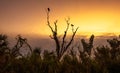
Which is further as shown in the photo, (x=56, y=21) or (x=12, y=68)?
(x=56, y=21)

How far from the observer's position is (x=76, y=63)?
45.5ft

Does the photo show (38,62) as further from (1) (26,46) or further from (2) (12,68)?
(1) (26,46)

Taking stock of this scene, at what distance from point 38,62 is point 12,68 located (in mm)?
1197

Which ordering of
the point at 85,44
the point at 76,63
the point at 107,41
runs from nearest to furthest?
the point at 76,63 → the point at 107,41 → the point at 85,44

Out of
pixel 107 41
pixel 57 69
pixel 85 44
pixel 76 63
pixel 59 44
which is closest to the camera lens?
pixel 57 69

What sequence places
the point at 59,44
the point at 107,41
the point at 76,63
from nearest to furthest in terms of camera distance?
the point at 76,63, the point at 59,44, the point at 107,41

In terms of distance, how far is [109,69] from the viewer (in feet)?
45.2

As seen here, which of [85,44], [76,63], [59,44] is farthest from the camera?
[85,44]

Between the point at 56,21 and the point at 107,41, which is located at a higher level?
the point at 56,21

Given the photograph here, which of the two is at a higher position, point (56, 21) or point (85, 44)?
point (56, 21)

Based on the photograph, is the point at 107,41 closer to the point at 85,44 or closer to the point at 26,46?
→ the point at 85,44

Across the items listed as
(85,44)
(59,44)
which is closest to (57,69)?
(59,44)

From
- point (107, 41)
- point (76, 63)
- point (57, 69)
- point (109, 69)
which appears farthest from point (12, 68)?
point (107, 41)

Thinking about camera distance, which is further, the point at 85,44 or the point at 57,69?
the point at 85,44
